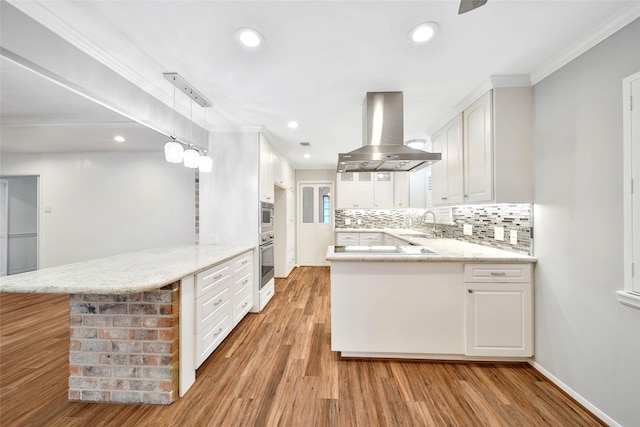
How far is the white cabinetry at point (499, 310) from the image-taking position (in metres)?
1.97

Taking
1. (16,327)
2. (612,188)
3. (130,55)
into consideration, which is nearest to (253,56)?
(130,55)

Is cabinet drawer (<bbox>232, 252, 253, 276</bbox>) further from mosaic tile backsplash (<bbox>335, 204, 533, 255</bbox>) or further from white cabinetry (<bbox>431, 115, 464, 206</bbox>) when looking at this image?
mosaic tile backsplash (<bbox>335, 204, 533, 255</bbox>)

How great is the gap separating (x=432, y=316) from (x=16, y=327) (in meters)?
4.26

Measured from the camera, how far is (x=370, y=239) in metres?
5.02

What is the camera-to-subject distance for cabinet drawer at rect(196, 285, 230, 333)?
71.8 inches

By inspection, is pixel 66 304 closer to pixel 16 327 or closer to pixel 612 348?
pixel 16 327

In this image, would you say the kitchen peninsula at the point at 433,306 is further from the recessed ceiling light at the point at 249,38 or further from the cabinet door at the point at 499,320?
the recessed ceiling light at the point at 249,38

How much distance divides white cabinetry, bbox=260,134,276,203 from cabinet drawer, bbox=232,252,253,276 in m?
0.77

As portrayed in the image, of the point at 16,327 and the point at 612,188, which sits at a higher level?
the point at 612,188

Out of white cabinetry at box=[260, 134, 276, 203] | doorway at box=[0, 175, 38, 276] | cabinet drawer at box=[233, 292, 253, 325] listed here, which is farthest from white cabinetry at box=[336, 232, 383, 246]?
doorway at box=[0, 175, 38, 276]

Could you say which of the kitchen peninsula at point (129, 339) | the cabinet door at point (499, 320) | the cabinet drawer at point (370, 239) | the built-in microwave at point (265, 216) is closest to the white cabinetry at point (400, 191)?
the cabinet drawer at point (370, 239)

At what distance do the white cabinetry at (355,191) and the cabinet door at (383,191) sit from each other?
0.36ft

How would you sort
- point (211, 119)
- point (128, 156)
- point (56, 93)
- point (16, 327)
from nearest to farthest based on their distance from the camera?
1. point (56, 93)
2. point (128, 156)
3. point (16, 327)
4. point (211, 119)

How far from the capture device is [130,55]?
5.59ft
